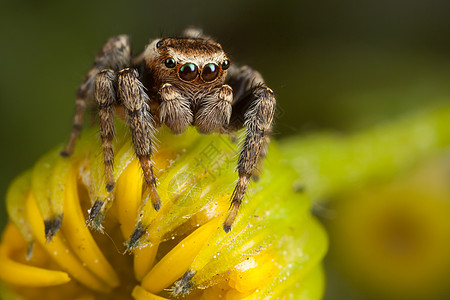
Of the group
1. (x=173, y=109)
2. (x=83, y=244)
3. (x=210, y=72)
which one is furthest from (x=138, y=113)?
(x=83, y=244)

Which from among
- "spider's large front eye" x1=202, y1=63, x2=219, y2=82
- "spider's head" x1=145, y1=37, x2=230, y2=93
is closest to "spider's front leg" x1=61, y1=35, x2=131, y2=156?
"spider's head" x1=145, y1=37, x2=230, y2=93

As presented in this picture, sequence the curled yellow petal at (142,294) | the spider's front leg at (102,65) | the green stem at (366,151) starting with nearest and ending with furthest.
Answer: the curled yellow petal at (142,294) → the spider's front leg at (102,65) → the green stem at (366,151)

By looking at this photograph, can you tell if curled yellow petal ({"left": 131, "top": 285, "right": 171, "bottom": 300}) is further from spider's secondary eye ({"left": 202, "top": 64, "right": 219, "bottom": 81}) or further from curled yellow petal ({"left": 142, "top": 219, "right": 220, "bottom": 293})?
spider's secondary eye ({"left": 202, "top": 64, "right": 219, "bottom": 81})

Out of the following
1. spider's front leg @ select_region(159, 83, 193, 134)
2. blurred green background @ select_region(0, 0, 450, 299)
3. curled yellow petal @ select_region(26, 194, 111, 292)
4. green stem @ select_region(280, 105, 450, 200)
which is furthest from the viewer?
blurred green background @ select_region(0, 0, 450, 299)

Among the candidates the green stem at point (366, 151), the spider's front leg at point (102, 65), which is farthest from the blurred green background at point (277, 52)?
the spider's front leg at point (102, 65)

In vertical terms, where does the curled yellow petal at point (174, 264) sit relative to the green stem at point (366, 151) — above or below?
above

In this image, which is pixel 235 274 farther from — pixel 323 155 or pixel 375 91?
pixel 375 91

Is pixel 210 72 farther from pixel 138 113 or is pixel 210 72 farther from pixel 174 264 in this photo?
pixel 174 264

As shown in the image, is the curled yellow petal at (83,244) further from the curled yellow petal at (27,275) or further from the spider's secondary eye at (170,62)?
the spider's secondary eye at (170,62)
